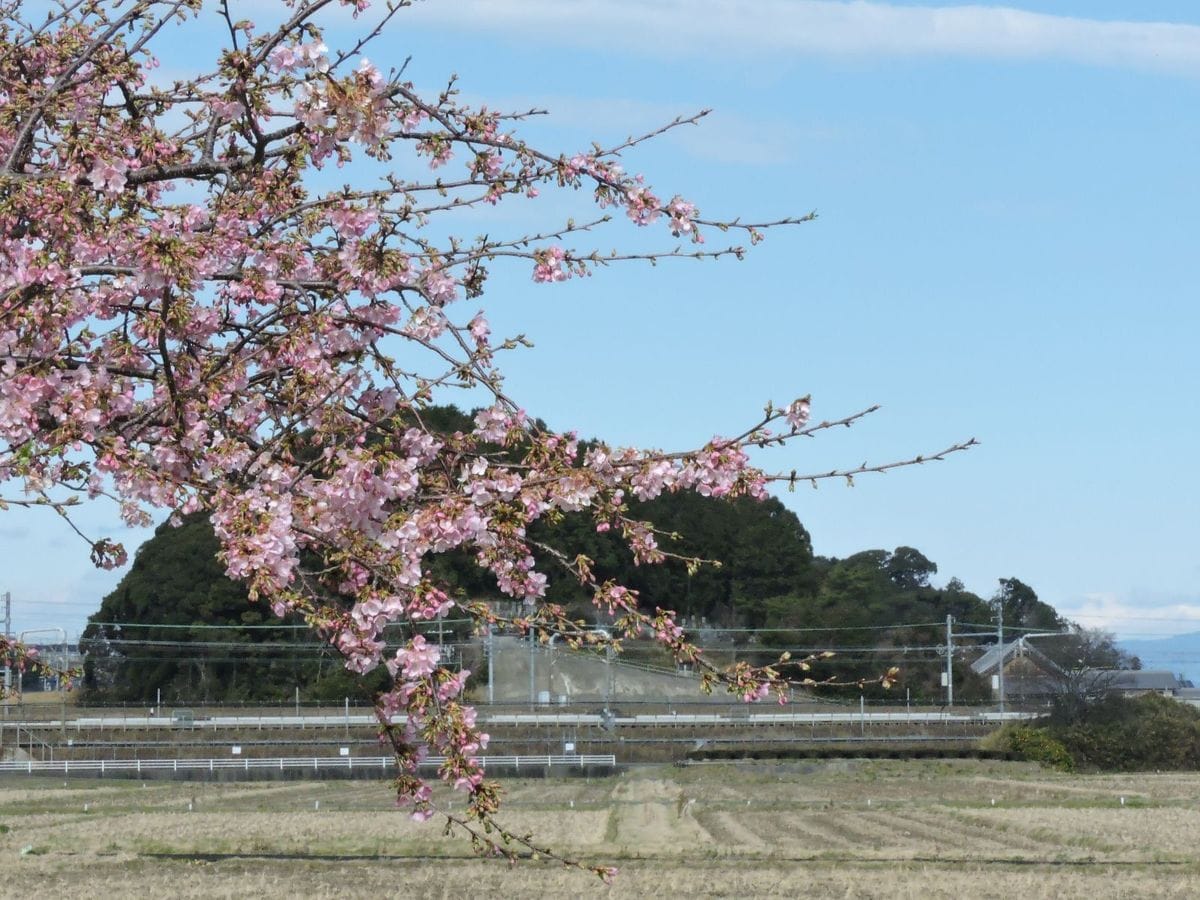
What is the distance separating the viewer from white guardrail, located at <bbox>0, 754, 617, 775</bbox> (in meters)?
48.1

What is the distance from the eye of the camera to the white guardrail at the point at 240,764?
48.1m

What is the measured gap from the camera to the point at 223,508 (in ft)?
15.8

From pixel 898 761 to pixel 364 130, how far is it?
4823 cm

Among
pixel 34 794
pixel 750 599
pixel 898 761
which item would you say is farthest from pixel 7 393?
pixel 750 599

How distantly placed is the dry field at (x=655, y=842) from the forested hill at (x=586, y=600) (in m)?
13.1

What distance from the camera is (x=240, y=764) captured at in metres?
49.0

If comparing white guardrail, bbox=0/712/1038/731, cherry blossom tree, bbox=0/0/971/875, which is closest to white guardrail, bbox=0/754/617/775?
white guardrail, bbox=0/712/1038/731

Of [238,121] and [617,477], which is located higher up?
[238,121]

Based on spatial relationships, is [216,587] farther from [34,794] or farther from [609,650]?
[609,650]

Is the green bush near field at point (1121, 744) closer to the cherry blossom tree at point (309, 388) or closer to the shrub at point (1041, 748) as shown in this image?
the shrub at point (1041, 748)

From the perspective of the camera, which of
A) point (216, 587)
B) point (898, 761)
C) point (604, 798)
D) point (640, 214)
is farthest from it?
point (216, 587)

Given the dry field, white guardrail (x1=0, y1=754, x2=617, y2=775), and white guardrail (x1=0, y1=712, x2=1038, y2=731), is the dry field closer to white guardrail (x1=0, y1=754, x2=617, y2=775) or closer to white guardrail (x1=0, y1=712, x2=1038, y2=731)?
white guardrail (x1=0, y1=754, x2=617, y2=775)

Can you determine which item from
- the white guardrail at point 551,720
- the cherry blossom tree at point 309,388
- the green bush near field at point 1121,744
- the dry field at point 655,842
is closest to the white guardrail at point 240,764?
the dry field at point 655,842

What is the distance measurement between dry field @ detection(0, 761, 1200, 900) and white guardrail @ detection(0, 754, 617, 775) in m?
7.05
